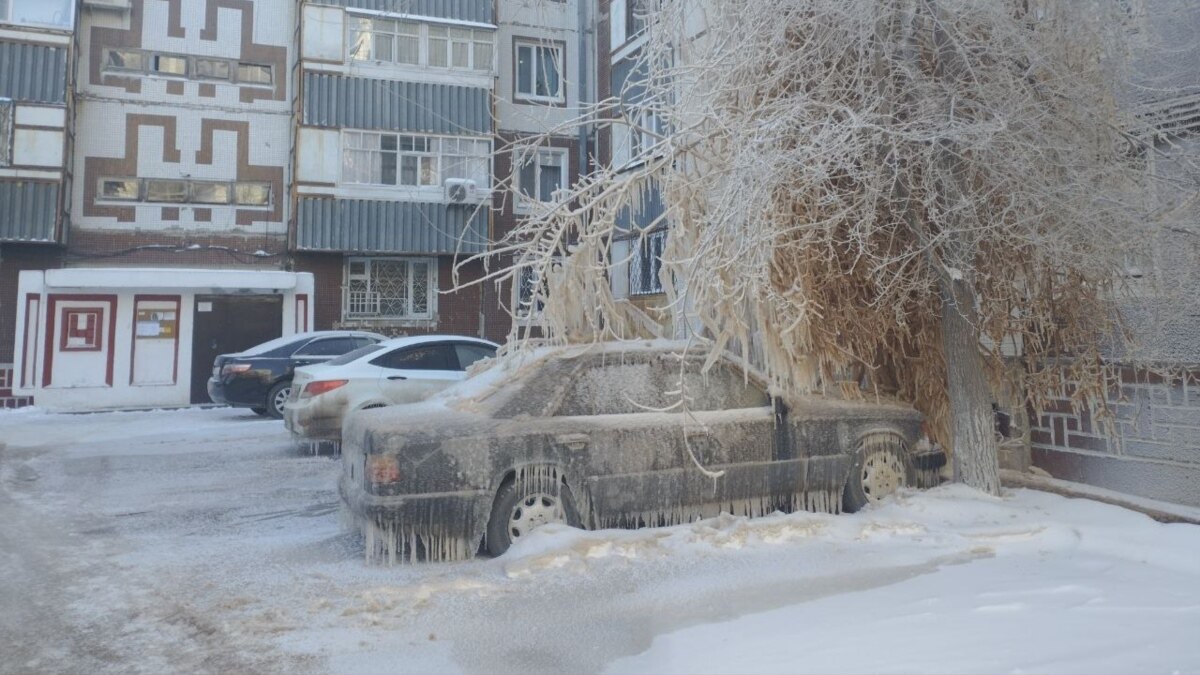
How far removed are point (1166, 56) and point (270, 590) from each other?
338 inches

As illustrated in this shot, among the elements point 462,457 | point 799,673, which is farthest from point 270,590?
point 799,673

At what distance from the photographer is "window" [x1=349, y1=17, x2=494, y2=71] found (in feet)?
64.4

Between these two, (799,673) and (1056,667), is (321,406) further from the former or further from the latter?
(1056,667)

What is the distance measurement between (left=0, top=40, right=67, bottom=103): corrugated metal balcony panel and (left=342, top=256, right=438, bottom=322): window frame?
677 centimetres

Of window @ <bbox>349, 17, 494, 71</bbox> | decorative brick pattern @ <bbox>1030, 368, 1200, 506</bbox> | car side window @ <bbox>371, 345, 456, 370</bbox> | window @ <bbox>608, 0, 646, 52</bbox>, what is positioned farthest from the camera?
window @ <bbox>349, 17, 494, 71</bbox>

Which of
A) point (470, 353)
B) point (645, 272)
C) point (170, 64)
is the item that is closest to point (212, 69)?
point (170, 64)

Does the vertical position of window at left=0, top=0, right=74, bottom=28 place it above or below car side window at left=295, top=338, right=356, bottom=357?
above

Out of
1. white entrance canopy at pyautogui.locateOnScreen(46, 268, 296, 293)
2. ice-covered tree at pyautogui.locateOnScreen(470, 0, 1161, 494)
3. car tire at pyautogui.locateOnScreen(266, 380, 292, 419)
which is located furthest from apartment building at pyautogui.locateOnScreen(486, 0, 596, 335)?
ice-covered tree at pyautogui.locateOnScreen(470, 0, 1161, 494)

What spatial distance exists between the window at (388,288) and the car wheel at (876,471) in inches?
586

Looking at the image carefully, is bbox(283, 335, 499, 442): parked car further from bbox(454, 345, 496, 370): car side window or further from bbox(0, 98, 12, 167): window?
bbox(0, 98, 12, 167): window

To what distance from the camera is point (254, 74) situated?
19.8 metres

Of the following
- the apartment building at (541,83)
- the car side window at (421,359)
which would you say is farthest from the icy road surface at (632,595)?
the apartment building at (541,83)

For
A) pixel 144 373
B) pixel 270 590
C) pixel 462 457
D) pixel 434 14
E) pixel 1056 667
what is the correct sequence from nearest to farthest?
1. pixel 1056 667
2. pixel 270 590
3. pixel 462 457
4. pixel 144 373
5. pixel 434 14

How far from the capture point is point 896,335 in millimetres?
7855
